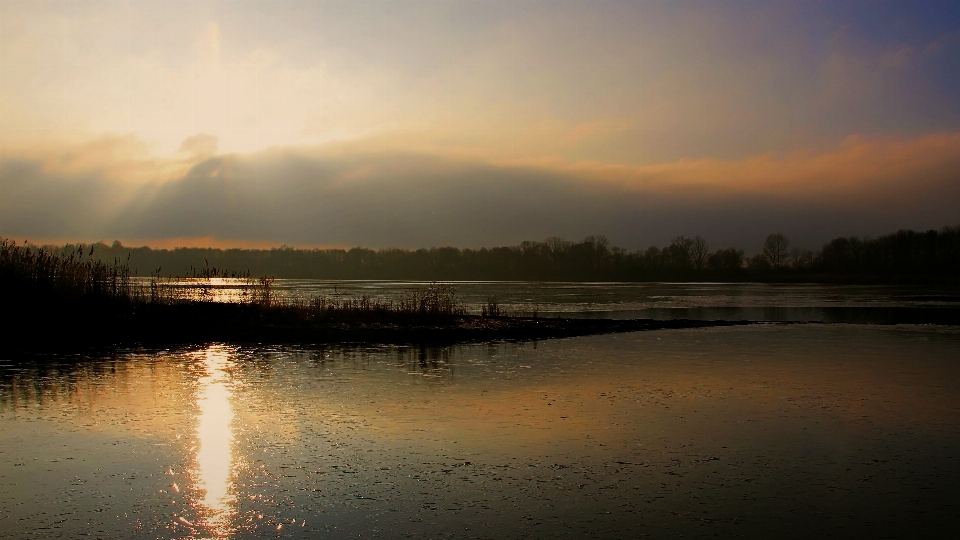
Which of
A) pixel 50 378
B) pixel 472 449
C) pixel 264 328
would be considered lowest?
pixel 472 449

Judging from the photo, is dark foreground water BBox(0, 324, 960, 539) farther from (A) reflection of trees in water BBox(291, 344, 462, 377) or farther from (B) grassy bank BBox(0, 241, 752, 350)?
(B) grassy bank BBox(0, 241, 752, 350)

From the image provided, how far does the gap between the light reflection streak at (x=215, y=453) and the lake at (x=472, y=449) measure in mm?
38

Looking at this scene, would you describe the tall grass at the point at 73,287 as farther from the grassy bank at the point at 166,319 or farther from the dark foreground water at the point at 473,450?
the dark foreground water at the point at 473,450

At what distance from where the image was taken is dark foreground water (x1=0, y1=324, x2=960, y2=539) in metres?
5.89

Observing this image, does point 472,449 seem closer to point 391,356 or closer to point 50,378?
point 50,378

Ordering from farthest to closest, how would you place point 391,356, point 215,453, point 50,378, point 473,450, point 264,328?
point 264,328, point 391,356, point 50,378, point 473,450, point 215,453

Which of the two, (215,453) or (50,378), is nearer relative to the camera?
(215,453)

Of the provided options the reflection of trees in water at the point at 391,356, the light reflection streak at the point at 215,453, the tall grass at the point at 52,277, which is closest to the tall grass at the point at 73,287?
the tall grass at the point at 52,277

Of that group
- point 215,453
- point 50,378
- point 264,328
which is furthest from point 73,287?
point 215,453

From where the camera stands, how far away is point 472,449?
26.5 feet

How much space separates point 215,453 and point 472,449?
287cm

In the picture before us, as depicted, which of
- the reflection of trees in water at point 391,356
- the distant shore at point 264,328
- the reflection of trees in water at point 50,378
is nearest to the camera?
the reflection of trees in water at point 50,378

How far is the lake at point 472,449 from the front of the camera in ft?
19.4

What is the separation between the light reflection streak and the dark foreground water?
0.03 meters
